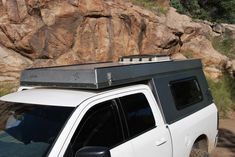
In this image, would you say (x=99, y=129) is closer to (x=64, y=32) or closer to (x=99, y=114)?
(x=99, y=114)

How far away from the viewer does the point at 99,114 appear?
147 inches

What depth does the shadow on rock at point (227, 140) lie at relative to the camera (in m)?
9.42

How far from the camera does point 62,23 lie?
11.0 m

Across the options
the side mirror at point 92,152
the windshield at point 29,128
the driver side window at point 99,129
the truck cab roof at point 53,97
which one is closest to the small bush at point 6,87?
the truck cab roof at point 53,97

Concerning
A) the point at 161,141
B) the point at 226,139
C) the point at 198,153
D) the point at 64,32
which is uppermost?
the point at 64,32

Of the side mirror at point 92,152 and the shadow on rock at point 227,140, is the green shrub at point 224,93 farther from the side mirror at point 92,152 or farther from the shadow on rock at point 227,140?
the side mirror at point 92,152

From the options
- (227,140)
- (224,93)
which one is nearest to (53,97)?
(227,140)

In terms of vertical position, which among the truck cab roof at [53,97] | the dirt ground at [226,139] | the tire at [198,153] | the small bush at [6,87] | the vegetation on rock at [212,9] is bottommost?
the dirt ground at [226,139]

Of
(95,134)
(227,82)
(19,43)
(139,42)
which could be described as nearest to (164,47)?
(139,42)

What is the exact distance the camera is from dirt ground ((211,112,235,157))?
8727 mm

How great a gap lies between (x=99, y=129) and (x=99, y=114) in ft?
0.45

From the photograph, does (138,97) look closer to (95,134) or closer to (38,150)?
(95,134)

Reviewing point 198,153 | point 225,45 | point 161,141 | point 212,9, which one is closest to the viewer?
point 161,141

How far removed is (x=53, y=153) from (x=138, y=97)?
147 centimetres
